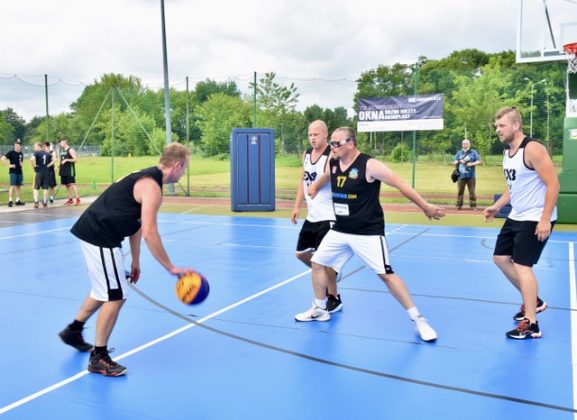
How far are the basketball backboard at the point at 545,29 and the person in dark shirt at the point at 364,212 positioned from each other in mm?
13338


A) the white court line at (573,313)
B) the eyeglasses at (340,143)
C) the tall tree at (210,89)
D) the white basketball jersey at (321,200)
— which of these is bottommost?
the white court line at (573,313)

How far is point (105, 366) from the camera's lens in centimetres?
416

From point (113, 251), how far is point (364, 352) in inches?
86.1

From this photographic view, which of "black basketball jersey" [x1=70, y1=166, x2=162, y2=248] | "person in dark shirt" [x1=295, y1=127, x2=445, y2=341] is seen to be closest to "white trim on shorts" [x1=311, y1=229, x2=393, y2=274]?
"person in dark shirt" [x1=295, y1=127, x2=445, y2=341]

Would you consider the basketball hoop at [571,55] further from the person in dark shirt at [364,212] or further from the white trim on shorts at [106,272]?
the white trim on shorts at [106,272]

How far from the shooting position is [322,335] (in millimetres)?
5129

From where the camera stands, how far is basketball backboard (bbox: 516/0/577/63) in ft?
54.1

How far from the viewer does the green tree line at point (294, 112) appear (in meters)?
19.0

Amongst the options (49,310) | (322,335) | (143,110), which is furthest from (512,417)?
(143,110)

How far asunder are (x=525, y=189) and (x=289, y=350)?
254cm

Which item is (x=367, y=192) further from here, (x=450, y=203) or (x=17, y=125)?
(x=17, y=125)

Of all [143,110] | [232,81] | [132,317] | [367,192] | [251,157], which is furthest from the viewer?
[143,110]

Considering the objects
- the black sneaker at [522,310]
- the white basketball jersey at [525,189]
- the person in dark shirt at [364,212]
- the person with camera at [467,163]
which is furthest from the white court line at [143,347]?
the person with camera at [467,163]

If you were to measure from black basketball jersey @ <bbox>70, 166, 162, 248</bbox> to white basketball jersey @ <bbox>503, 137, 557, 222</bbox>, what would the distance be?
10.2 feet
